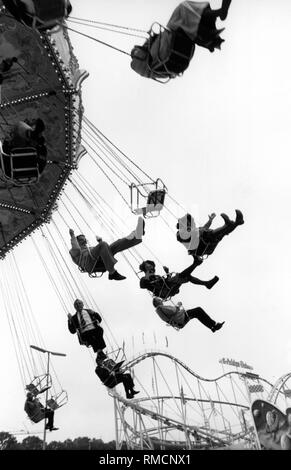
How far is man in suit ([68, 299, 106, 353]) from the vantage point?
8.98 m

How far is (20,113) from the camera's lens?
31.1 ft

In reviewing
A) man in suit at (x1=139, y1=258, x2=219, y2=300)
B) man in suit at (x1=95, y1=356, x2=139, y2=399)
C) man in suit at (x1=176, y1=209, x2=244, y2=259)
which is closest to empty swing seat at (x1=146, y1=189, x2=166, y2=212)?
man in suit at (x1=176, y1=209, x2=244, y2=259)

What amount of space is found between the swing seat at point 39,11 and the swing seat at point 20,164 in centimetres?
191

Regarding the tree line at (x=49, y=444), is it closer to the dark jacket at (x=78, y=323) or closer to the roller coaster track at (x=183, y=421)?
the roller coaster track at (x=183, y=421)

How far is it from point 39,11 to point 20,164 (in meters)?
2.34

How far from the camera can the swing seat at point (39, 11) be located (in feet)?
19.3

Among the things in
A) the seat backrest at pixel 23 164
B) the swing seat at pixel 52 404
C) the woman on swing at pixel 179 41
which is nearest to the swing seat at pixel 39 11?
the woman on swing at pixel 179 41

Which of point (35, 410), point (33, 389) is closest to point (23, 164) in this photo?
point (33, 389)

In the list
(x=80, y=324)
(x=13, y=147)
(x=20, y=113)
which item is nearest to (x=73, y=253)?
(x=80, y=324)

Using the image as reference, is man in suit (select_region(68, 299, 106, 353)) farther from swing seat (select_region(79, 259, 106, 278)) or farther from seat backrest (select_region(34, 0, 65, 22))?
seat backrest (select_region(34, 0, 65, 22))

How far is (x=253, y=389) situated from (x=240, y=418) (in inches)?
251

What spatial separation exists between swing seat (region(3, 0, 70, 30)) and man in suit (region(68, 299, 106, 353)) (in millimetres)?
5684
